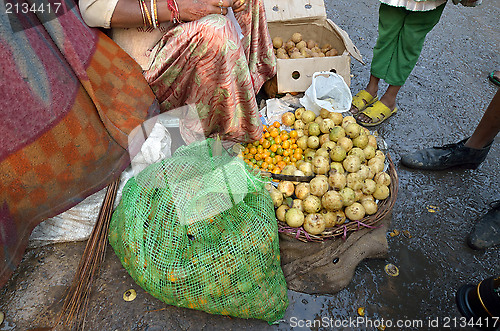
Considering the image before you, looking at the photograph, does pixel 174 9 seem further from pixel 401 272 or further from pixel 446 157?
pixel 446 157

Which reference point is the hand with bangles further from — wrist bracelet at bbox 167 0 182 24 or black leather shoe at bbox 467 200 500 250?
black leather shoe at bbox 467 200 500 250

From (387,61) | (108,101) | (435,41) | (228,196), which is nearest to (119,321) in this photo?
(228,196)

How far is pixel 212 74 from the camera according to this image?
7.39ft

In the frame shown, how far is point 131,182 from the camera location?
2.00 m

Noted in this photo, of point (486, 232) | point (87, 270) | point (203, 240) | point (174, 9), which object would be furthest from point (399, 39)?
point (87, 270)

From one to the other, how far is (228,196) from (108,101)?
3.29 feet

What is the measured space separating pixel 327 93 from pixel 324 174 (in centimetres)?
99

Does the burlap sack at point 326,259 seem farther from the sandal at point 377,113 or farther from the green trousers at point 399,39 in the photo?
the green trousers at point 399,39

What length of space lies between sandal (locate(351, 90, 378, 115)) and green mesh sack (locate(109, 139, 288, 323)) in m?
1.84

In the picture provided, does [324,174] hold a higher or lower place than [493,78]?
higher

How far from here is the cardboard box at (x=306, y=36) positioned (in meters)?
3.01

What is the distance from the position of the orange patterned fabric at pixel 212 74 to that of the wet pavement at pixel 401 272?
120 centimetres

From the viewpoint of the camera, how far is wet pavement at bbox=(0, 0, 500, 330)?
1.93 meters

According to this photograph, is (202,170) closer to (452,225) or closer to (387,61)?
(452,225)
